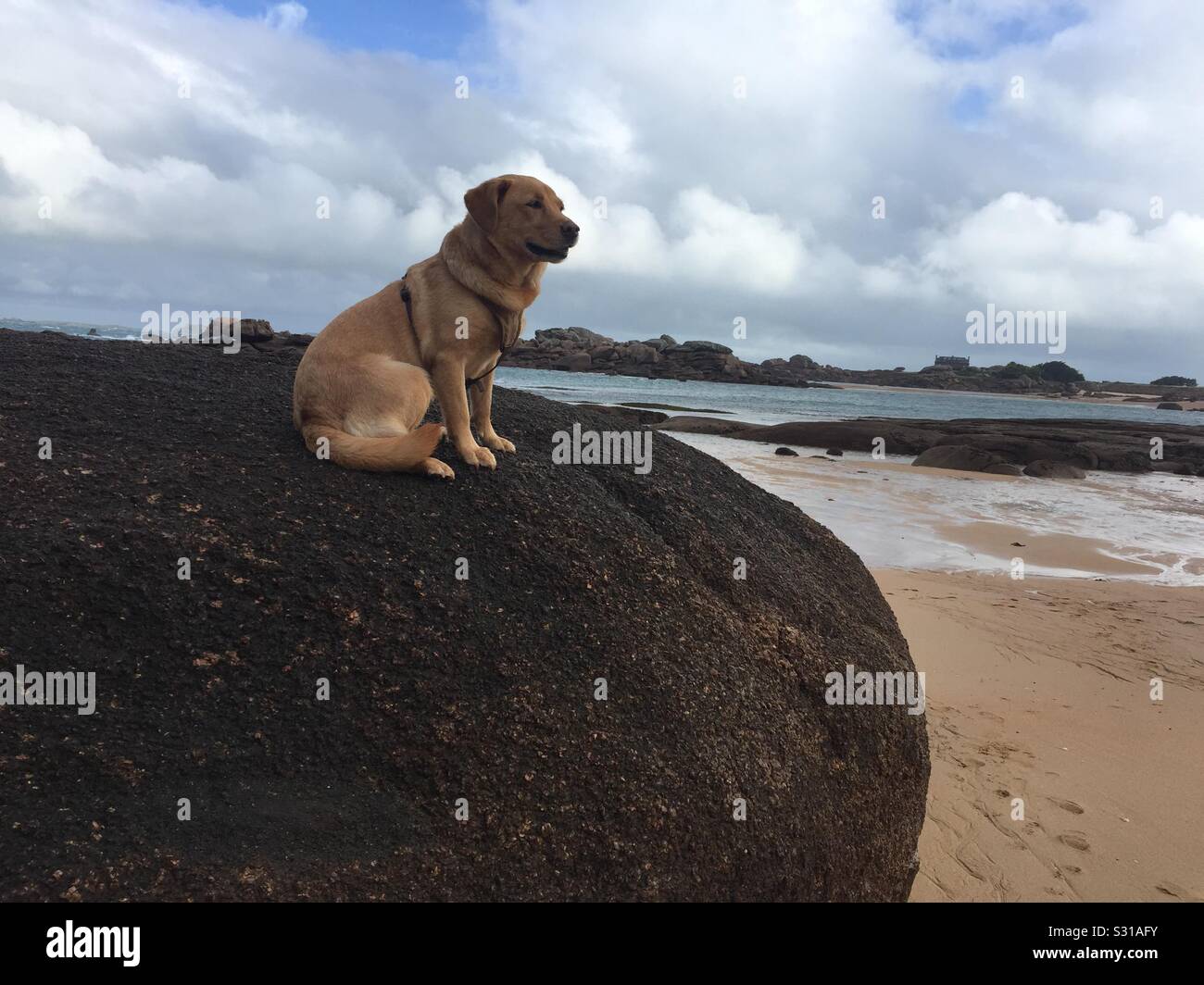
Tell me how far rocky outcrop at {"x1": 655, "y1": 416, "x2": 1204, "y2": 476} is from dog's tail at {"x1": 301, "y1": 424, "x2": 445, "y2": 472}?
2055 cm

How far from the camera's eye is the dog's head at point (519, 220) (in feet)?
13.3

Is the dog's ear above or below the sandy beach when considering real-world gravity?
above

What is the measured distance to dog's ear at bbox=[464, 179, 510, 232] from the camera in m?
4.09

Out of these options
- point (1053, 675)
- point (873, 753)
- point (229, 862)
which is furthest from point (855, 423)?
point (229, 862)

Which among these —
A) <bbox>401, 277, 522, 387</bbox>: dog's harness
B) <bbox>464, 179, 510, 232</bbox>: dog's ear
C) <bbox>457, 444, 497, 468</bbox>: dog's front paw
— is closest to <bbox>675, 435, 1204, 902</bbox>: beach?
<bbox>457, 444, 497, 468</bbox>: dog's front paw

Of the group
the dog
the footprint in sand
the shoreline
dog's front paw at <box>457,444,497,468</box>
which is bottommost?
the footprint in sand

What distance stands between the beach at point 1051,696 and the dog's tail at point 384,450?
12.0 feet

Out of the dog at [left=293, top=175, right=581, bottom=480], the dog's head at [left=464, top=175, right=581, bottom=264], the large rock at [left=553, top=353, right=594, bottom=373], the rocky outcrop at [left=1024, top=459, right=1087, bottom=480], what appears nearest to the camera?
the dog at [left=293, top=175, right=581, bottom=480]

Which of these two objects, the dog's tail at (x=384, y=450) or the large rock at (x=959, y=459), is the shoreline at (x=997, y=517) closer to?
the large rock at (x=959, y=459)

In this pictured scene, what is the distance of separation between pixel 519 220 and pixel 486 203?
19cm

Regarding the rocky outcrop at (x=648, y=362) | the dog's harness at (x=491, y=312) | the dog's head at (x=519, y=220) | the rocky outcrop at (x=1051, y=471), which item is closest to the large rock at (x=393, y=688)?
the dog's harness at (x=491, y=312)

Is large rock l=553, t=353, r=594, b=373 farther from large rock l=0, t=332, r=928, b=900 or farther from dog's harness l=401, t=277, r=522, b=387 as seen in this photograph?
large rock l=0, t=332, r=928, b=900

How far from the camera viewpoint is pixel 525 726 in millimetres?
2988
